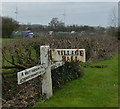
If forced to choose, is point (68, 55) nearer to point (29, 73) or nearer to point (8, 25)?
point (29, 73)

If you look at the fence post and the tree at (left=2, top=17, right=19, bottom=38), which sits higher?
the tree at (left=2, top=17, right=19, bottom=38)

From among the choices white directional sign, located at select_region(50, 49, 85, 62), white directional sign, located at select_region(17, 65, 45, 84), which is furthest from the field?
white directional sign, located at select_region(50, 49, 85, 62)

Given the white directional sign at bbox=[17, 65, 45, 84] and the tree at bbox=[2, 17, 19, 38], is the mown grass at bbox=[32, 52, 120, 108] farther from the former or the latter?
the tree at bbox=[2, 17, 19, 38]

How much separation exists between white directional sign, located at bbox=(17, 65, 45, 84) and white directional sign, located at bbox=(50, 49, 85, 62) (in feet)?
1.43

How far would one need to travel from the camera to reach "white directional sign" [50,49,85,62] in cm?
461

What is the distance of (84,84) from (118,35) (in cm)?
2162

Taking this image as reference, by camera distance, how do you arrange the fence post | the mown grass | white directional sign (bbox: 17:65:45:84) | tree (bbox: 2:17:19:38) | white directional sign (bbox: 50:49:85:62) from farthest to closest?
tree (bbox: 2:17:19:38), the fence post, white directional sign (bbox: 50:49:85:62), the mown grass, white directional sign (bbox: 17:65:45:84)

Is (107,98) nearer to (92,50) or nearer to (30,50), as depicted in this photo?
(30,50)

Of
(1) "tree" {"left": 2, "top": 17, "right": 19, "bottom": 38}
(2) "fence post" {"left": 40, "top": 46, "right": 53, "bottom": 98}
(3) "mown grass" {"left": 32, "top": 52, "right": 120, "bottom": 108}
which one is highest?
(1) "tree" {"left": 2, "top": 17, "right": 19, "bottom": 38}

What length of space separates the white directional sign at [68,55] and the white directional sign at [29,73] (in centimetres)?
44

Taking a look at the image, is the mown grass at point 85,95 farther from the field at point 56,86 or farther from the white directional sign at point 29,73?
the white directional sign at point 29,73

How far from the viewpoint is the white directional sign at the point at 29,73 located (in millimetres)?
3921

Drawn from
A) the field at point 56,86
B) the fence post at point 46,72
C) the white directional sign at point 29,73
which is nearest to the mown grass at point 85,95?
the field at point 56,86

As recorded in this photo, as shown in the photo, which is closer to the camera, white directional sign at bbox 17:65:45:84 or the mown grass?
white directional sign at bbox 17:65:45:84
